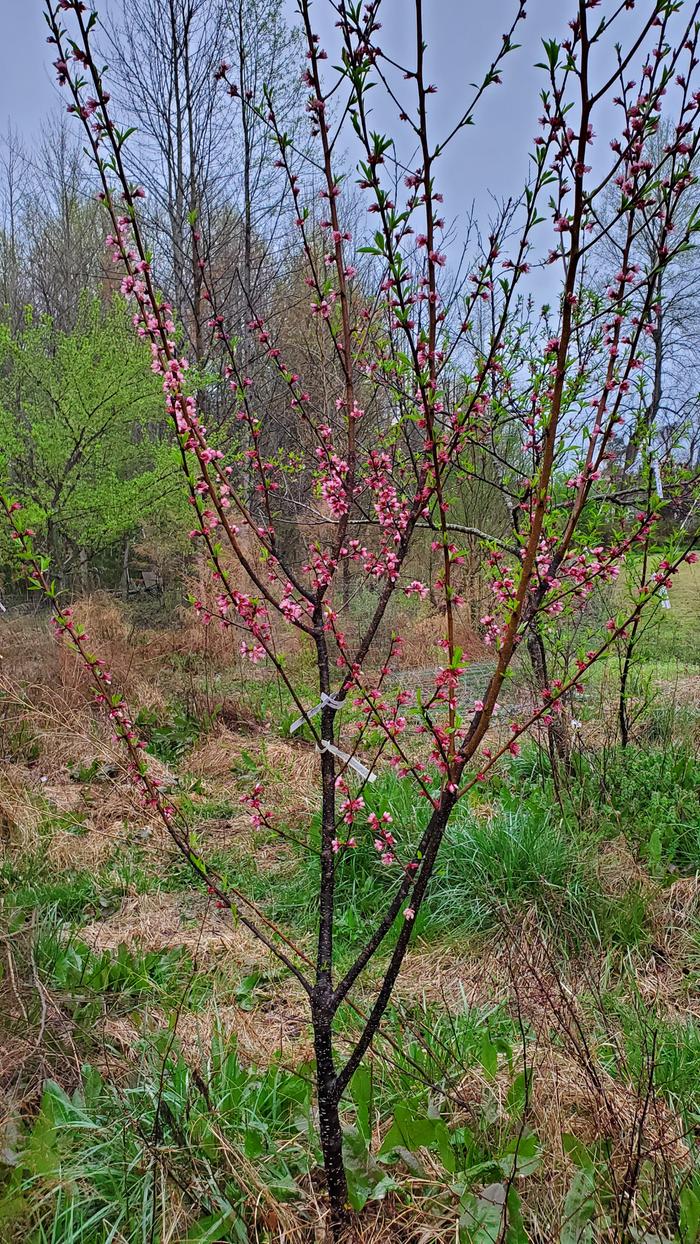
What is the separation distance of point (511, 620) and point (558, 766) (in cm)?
305

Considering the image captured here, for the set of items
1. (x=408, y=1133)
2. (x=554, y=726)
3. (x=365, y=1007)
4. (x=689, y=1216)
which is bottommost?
(x=365, y=1007)

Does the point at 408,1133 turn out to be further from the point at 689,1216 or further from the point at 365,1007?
the point at 365,1007

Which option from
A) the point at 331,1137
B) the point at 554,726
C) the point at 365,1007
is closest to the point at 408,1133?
the point at 331,1137

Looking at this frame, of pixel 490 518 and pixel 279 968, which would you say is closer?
pixel 279 968

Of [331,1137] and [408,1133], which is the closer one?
[331,1137]

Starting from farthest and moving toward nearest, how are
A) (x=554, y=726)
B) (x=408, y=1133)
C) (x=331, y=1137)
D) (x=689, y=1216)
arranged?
(x=554, y=726), (x=408, y=1133), (x=331, y=1137), (x=689, y=1216)

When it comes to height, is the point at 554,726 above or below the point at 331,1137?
above

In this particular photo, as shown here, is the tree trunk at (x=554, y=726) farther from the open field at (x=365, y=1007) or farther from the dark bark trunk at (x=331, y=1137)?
the dark bark trunk at (x=331, y=1137)

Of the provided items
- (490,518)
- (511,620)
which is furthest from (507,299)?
(490,518)

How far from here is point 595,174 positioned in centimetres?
144

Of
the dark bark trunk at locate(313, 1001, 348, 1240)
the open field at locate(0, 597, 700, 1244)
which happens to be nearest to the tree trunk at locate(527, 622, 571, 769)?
the open field at locate(0, 597, 700, 1244)

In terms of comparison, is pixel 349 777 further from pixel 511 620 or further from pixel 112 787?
pixel 511 620

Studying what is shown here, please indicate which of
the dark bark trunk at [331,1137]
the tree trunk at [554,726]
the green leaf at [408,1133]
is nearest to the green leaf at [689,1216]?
the green leaf at [408,1133]

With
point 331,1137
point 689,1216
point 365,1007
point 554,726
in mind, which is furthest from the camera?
point 554,726
